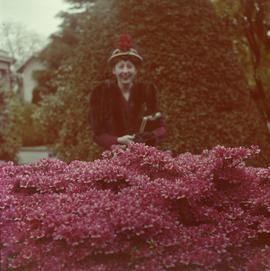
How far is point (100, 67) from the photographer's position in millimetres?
6062

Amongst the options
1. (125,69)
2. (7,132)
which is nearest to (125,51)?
(125,69)

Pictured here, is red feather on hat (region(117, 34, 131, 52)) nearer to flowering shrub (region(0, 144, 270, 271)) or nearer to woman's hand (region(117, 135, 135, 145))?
woman's hand (region(117, 135, 135, 145))

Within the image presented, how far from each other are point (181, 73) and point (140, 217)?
13.3 feet

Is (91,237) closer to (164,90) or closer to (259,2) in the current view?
(164,90)

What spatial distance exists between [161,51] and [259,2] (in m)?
3.95

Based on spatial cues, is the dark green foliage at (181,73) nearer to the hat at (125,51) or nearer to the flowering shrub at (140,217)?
the hat at (125,51)

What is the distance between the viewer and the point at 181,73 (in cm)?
591

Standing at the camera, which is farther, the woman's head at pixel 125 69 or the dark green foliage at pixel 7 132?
the dark green foliage at pixel 7 132

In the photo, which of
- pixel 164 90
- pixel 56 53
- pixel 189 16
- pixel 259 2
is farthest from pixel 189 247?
pixel 56 53

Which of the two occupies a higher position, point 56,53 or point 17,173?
point 56,53

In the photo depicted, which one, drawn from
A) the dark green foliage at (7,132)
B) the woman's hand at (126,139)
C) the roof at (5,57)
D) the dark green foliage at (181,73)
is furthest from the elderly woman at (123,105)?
the roof at (5,57)

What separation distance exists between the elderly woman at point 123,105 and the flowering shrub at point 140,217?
55.2 inches

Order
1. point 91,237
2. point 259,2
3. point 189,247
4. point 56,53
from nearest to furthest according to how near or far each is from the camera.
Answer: point 91,237
point 189,247
point 259,2
point 56,53

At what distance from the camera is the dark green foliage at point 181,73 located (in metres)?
5.84
